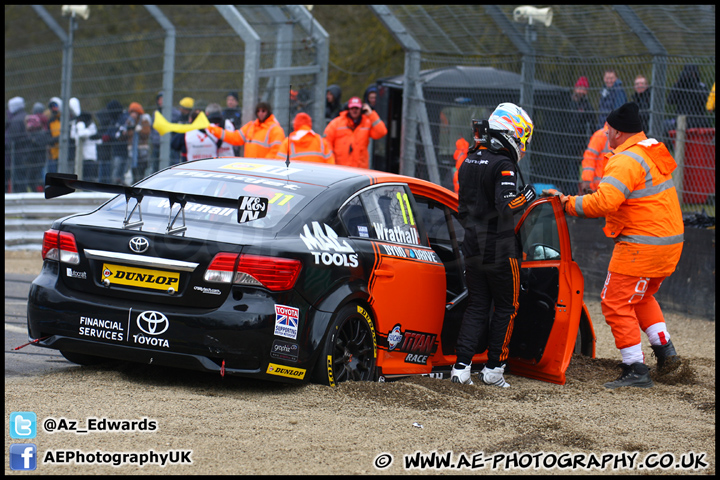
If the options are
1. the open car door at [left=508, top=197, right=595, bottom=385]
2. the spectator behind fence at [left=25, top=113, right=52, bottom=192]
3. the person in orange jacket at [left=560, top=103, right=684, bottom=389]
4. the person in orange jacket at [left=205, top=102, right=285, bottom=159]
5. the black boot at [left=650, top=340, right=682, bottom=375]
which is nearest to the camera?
the open car door at [left=508, top=197, right=595, bottom=385]

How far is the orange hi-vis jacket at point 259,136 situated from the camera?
1230 centimetres

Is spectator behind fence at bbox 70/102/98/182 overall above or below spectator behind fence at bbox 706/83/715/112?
below

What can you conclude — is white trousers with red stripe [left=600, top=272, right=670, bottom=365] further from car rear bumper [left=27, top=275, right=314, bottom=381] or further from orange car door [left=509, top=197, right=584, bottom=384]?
car rear bumper [left=27, top=275, right=314, bottom=381]

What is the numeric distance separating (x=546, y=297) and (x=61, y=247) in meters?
3.24

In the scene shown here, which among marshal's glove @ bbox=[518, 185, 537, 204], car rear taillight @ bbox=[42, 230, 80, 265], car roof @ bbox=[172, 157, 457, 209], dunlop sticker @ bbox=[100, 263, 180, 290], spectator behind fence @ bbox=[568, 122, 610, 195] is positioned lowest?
dunlop sticker @ bbox=[100, 263, 180, 290]

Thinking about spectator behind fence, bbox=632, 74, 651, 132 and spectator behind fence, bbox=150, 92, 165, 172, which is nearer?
spectator behind fence, bbox=632, 74, 651, 132

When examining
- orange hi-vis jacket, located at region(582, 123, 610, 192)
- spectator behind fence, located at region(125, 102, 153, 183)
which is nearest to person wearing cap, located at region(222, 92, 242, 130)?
spectator behind fence, located at region(125, 102, 153, 183)

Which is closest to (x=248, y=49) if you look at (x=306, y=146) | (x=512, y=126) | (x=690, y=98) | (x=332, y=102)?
(x=306, y=146)

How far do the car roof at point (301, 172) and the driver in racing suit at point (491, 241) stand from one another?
0.36 meters

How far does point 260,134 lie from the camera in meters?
12.4

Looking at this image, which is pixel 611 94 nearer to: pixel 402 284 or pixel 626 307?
pixel 626 307

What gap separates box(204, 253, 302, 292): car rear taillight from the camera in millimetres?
4977

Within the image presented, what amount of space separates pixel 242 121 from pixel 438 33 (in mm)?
2993

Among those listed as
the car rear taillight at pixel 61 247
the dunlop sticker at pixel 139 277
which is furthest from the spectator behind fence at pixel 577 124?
the car rear taillight at pixel 61 247
